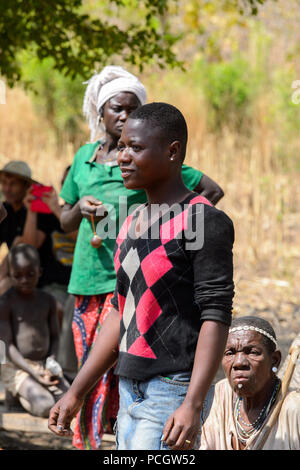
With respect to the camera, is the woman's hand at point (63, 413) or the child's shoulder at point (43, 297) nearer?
the woman's hand at point (63, 413)

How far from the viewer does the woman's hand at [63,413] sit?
2543 mm

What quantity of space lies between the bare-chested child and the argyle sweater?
7.88 feet

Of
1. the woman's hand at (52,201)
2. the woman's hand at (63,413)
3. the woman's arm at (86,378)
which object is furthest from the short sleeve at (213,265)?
the woman's hand at (52,201)

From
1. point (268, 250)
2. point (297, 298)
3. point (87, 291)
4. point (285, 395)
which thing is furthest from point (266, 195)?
point (285, 395)

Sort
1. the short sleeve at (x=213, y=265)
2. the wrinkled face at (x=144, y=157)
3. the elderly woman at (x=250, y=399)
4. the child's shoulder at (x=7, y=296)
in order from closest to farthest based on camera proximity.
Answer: the short sleeve at (x=213, y=265) → the wrinkled face at (x=144, y=157) → the elderly woman at (x=250, y=399) → the child's shoulder at (x=7, y=296)

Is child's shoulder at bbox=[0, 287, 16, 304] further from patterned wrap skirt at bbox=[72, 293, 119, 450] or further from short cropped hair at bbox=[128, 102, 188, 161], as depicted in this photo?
short cropped hair at bbox=[128, 102, 188, 161]

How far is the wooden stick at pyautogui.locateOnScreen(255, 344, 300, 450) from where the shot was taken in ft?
9.18

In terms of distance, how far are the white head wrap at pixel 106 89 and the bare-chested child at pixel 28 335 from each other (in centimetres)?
123

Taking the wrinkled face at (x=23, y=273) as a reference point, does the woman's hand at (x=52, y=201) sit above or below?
above

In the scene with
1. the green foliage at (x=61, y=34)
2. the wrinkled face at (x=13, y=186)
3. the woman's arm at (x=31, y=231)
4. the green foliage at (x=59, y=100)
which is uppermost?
the green foliage at (x=59, y=100)

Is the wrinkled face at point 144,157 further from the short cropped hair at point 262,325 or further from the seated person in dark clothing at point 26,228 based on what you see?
the seated person in dark clothing at point 26,228

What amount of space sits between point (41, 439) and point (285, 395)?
262 centimetres

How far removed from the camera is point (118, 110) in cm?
377

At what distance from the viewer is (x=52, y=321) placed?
5.12 meters
